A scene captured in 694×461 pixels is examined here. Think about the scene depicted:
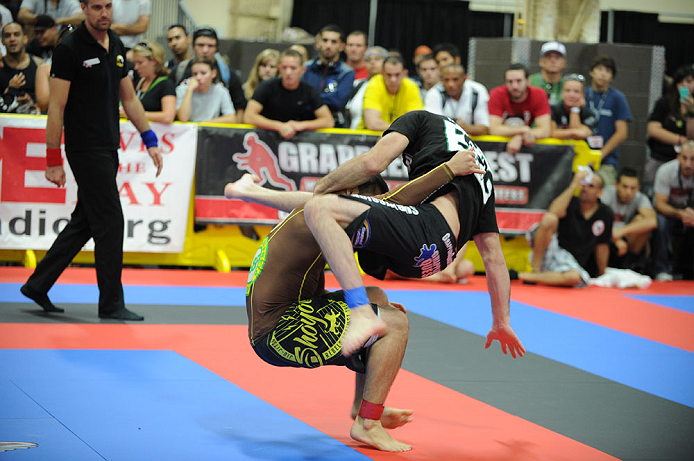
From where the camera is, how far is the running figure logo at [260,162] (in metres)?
8.34

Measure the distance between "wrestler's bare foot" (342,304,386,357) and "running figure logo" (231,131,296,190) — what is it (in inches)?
210

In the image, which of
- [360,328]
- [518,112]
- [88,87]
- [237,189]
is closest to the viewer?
[360,328]

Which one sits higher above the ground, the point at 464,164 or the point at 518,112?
the point at 518,112

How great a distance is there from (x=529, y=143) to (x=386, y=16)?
8574 millimetres

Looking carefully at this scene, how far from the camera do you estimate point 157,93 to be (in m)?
8.07

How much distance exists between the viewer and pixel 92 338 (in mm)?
5141

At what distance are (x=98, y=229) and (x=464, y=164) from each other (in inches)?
120

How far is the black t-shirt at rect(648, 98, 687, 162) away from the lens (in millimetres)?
10109

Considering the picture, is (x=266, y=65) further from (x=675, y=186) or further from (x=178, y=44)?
(x=675, y=186)

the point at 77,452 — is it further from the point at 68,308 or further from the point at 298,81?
the point at 298,81

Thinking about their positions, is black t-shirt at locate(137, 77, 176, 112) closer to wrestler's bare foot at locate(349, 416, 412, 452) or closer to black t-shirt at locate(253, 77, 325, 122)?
black t-shirt at locate(253, 77, 325, 122)

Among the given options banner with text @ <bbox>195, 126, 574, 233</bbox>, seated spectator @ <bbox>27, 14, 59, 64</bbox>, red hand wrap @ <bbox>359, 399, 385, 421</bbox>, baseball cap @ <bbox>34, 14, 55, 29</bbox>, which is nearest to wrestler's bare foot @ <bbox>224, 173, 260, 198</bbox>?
red hand wrap @ <bbox>359, 399, 385, 421</bbox>

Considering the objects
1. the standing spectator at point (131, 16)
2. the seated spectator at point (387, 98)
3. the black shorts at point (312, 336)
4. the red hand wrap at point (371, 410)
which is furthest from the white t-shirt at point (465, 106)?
the red hand wrap at point (371, 410)

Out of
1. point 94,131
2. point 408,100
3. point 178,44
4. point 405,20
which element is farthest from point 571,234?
point 405,20
